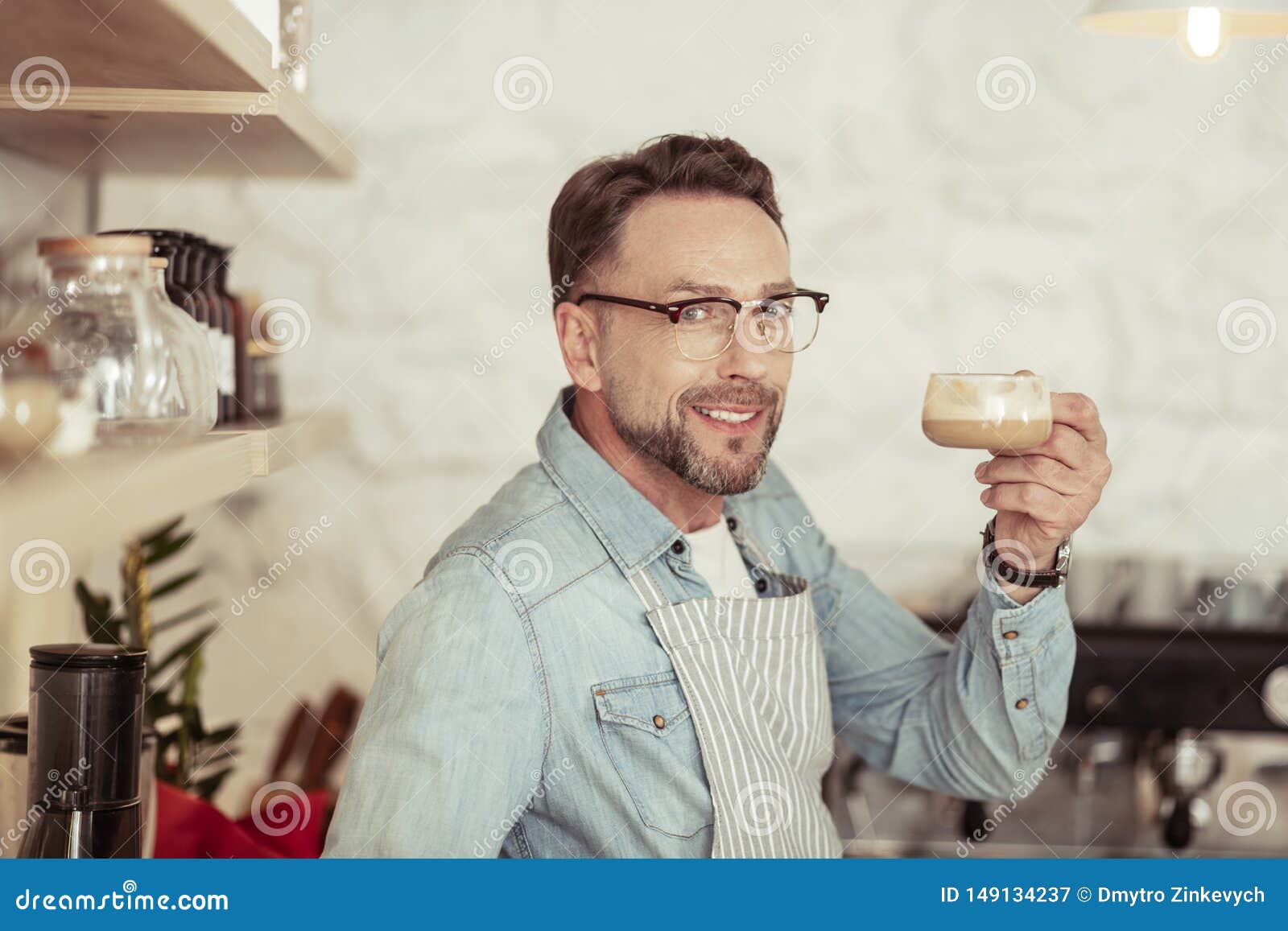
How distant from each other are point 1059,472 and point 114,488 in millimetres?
694

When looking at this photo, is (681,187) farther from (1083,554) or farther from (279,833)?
(1083,554)

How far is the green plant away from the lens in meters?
1.49

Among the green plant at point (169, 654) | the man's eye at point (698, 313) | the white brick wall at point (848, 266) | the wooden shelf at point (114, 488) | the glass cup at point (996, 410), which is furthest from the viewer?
the white brick wall at point (848, 266)

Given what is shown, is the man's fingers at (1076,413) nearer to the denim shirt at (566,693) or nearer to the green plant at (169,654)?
the denim shirt at (566,693)

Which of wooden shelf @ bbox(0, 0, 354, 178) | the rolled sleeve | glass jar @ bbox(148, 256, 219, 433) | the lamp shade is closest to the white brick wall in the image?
wooden shelf @ bbox(0, 0, 354, 178)

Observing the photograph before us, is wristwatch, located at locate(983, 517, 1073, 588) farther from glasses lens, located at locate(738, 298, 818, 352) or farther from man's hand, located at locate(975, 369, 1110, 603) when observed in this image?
glasses lens, located at locate(738, 298, 818, 352)

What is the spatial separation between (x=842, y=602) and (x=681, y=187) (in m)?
0.46

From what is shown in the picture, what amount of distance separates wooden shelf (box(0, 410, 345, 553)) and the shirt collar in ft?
0.88

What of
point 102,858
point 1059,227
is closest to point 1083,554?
point 1059,227

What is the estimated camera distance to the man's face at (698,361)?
1055mm

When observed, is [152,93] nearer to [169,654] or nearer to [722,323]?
[722,323]

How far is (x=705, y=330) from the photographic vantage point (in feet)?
3.46

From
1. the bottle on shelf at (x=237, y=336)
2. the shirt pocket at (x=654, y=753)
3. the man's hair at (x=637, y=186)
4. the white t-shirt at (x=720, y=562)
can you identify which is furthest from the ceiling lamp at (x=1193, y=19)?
the bottle on shelf at (x=237, y=336)

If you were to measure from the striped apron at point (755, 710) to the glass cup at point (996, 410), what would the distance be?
24cm
